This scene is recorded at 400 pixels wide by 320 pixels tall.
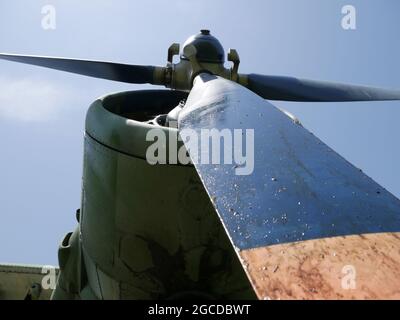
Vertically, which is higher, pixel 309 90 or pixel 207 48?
pixel 207 48

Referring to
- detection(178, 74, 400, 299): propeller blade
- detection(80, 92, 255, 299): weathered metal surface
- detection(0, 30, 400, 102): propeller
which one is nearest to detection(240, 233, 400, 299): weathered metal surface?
detection(178, 74, 400, 299): propeller blade

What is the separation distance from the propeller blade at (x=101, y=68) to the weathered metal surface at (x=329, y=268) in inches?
245

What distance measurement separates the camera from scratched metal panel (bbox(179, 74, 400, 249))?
1.97 metres

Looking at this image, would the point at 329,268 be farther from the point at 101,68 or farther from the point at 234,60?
the point at 101,68

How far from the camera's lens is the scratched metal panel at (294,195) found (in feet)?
6.47

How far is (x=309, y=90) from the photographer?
7.71 metres

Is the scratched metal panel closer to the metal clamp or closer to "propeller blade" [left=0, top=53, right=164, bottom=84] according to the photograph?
the metal clamp

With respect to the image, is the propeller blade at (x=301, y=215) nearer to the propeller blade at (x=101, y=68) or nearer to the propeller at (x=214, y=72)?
the propeller at (x=214, y=72)

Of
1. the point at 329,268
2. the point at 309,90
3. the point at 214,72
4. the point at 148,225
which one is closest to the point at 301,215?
the point at 329,268

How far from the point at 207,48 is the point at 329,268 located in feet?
19.2

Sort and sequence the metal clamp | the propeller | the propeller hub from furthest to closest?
1. the metal clamp
2. the propeller
3. the propeller hub

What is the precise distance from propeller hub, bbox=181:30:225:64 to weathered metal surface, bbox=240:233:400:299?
5.59m
